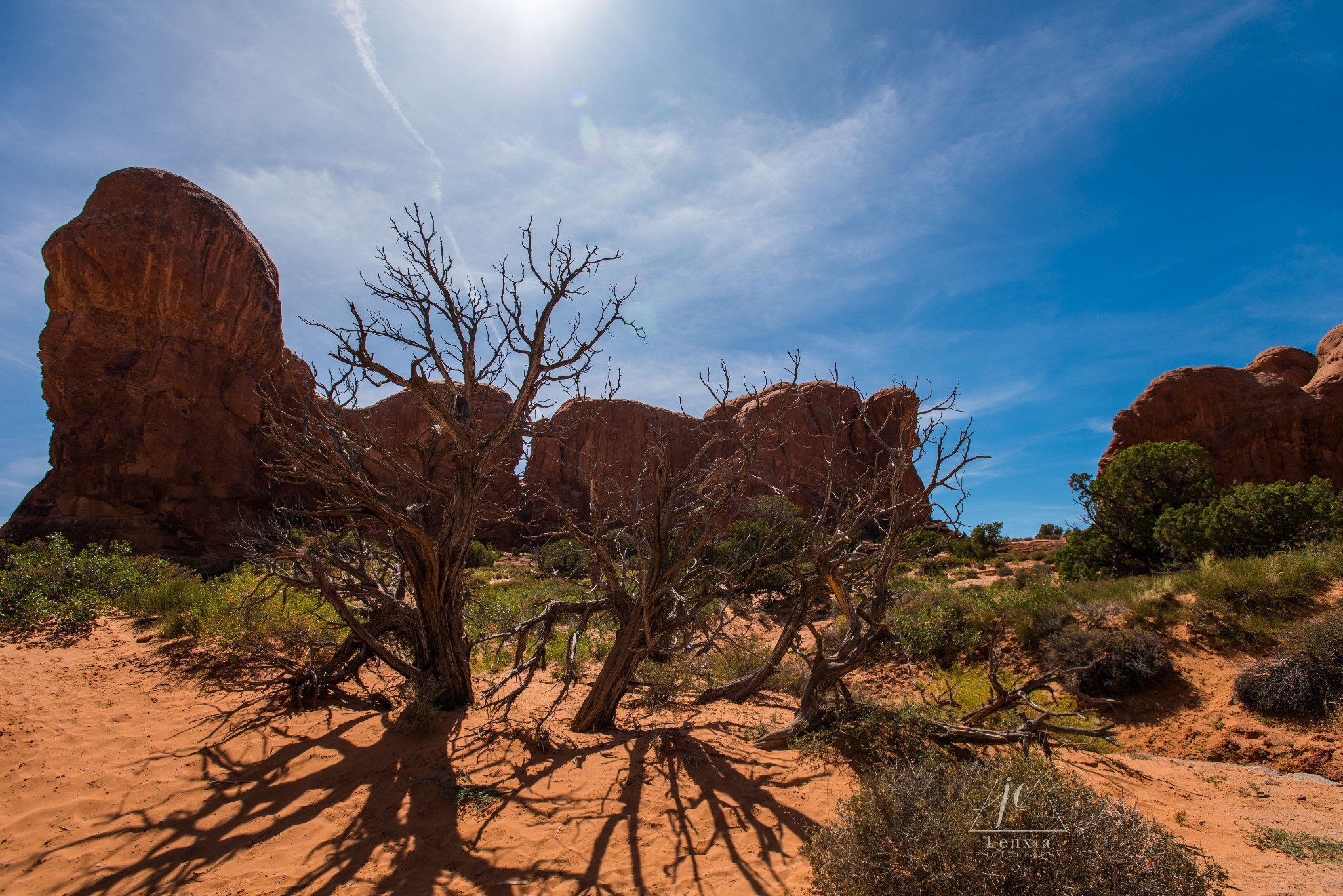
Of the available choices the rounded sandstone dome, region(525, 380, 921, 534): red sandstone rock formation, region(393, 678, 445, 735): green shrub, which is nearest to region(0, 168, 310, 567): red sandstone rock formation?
region(525, 380, 921, 534): red sandstone rock formation

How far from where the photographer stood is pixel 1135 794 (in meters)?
5.21

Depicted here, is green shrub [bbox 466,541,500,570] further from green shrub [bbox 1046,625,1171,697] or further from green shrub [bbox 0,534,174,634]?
green shrub [bbox 1046,625,1171,697]

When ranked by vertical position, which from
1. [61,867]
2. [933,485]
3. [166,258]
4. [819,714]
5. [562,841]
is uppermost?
[166,258]

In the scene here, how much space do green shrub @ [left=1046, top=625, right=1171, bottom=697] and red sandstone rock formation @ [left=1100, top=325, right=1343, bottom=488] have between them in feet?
92.4

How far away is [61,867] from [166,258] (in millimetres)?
35407

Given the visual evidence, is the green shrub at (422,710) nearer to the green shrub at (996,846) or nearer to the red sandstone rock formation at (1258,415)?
the green shrub at (996,846)

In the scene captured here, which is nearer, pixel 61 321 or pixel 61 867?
pixel 61 867

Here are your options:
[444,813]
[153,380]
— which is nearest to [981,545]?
[444,813]

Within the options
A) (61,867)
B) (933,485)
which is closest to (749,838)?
(933,485)

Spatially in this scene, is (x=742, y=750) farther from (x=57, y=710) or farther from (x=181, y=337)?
(x=181, y=337)

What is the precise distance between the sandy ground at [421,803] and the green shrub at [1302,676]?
170 cm

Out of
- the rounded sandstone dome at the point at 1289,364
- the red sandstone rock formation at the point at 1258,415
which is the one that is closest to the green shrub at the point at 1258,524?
the red sandstone rock formation at the point at 1258,415

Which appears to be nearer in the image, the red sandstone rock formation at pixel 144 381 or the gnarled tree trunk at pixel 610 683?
the gnarled tree trunk at pixel 610 683

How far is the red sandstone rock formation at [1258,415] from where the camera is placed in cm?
2972
